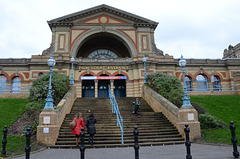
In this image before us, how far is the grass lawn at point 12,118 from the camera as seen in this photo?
8.87 meters

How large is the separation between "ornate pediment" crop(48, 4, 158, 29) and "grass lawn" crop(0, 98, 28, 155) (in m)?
16.3

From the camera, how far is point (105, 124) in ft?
38.4

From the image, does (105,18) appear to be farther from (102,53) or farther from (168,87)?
(168,87)

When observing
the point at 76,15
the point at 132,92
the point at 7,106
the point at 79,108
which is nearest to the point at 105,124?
the point at 79,108

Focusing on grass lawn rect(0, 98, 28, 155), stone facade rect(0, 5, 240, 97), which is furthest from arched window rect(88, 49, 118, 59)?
grass lawn rect(0, 98, 28, 155)

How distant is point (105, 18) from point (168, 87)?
59.6 feet

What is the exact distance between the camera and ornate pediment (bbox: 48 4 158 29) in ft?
98.3

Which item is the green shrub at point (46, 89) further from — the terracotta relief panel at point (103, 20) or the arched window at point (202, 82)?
the arched window at point (202, 82)

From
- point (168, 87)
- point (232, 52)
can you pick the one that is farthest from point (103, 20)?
point (232, 52)

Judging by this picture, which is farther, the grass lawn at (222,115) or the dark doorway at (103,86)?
the dark doorway at (103,86)

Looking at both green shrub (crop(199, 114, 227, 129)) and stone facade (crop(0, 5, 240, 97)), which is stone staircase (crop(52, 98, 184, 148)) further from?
stone facade (crop(0, 5, 240, 97))

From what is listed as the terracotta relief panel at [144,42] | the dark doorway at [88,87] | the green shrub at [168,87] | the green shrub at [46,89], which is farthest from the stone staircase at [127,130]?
the terracotta relief panel at [144,42]

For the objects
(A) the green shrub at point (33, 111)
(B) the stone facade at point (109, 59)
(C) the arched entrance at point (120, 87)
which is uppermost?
(B) the stone facade at point (109, 59)

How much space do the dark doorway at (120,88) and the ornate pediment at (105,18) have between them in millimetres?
9053
